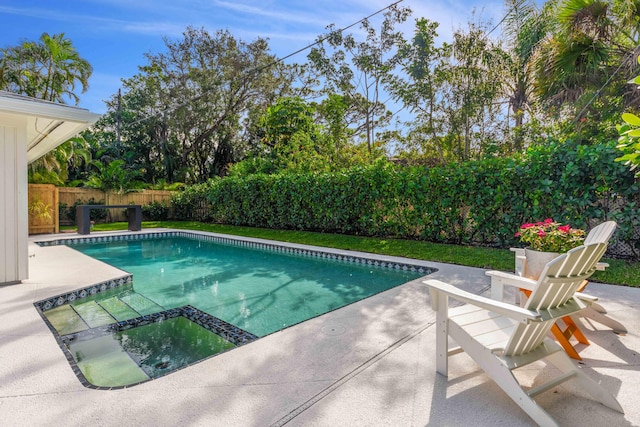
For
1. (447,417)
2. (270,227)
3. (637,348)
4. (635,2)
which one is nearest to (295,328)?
(447,417)

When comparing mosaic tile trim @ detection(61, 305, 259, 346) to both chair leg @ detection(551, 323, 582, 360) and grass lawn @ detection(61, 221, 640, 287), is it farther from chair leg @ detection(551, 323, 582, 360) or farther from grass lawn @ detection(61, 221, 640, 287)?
grass lawn @ detection(61, 221, 640, 287)

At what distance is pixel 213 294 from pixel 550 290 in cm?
477

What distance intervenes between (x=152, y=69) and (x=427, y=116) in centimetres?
1772

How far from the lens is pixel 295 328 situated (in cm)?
353

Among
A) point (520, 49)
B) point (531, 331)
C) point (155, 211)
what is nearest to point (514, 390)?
point (531, 331)

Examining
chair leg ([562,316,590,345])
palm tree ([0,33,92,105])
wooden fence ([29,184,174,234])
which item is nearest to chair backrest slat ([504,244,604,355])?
chair leg ([562,316,590,345])

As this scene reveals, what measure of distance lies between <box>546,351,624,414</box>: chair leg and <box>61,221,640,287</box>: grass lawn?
3.99m

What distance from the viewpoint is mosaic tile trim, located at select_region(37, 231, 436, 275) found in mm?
7082

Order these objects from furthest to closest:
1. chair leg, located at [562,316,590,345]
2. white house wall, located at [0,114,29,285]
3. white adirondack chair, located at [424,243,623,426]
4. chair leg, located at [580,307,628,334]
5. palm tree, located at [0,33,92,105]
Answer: palm tree, located at [0,33,92,105] → white house wall, located at [0,114,29,285] → chair leg, located at [580,307,628,334] → chair leg, located at [562,316,590,345] → white adirondack chair, located at [424,243,623,426]

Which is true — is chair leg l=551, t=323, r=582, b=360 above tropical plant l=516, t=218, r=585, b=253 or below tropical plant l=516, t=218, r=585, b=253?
below

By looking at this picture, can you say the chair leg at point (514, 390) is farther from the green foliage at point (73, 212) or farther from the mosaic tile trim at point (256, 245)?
the green foliage at point (73, 212)

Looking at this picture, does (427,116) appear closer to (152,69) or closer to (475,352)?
(475,352)

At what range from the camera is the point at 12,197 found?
16.0ft

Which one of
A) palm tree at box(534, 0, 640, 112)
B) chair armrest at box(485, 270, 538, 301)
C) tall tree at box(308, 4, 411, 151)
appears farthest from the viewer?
tall tree at box(308, 4, 411, 151)
